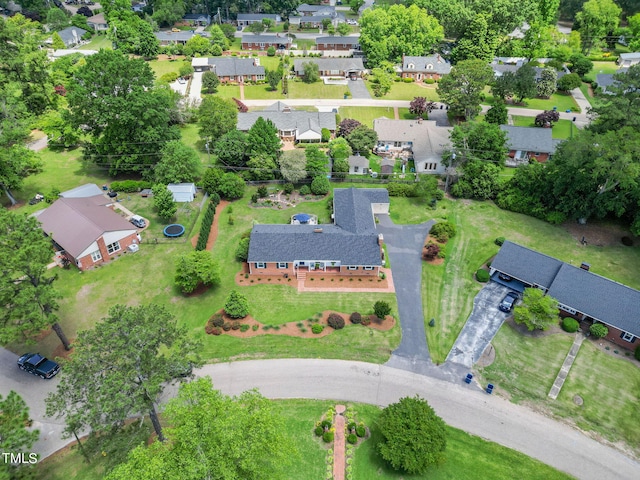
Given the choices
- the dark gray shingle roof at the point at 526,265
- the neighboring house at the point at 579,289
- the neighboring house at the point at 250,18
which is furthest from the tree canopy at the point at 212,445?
the neighboring house at the point at 250,18

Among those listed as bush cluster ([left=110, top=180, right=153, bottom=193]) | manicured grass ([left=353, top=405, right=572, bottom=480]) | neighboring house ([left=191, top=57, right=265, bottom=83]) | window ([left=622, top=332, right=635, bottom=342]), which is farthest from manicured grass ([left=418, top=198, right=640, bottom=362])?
neighboring house ([left=191, top=57, right=265, bottom=83])

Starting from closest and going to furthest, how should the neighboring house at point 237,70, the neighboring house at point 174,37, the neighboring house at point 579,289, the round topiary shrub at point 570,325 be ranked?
1. the neighboring house at point 579,289
2. the round topiary shrub at point 570,325
3. the neighboring house at point 237,70
4. the neighboring house at point 174,37

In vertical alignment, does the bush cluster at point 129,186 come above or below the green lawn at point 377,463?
above

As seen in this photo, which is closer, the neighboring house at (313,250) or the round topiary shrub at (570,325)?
the round topiary shrub at (570,325)

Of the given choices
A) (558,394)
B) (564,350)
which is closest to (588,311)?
(564,350)

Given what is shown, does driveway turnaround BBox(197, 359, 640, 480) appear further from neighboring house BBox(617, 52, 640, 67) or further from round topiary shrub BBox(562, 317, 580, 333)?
neighboring house BBox(617, 52, 640, 67)

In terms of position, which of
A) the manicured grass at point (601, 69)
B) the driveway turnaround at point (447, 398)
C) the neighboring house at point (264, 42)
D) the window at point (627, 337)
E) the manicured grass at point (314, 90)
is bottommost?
the driveway turnaround at point (447, 398)

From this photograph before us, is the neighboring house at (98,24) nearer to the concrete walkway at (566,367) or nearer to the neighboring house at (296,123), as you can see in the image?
the neighboring house at (296,123)
